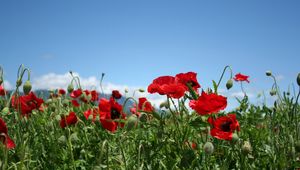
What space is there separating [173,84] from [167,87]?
60 mm

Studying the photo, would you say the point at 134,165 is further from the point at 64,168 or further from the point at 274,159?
the point at 274,159

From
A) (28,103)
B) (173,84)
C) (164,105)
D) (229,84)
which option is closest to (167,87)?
(173,84)

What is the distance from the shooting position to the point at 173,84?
256 cm

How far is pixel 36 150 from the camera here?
2943mm

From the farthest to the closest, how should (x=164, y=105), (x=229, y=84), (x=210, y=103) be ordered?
1. (x=164, y=105)
2. (x=229, y=84)
3. (x=210, y=103)

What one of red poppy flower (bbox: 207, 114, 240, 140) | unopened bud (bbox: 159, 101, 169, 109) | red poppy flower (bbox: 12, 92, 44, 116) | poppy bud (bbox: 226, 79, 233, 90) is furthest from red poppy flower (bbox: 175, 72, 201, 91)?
red poppy flower (bbox: 12, 92, 44, 116)

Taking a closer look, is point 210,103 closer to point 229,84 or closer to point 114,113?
point 114,113

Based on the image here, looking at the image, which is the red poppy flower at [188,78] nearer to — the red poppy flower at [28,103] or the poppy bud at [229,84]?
the poppy bud at [229,84]

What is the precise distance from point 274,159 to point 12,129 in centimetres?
239

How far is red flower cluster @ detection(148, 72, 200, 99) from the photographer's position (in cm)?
251

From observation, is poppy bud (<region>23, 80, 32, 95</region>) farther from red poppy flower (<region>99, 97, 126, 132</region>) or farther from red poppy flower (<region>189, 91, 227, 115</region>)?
red poppy flower (<region>189, 91, 227, 115</region>)

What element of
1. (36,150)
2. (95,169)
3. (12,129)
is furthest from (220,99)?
(12,129)

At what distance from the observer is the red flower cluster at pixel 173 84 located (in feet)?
8.23

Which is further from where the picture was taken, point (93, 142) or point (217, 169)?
point (93, 142)
